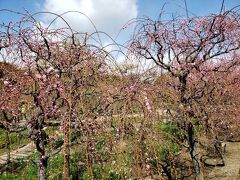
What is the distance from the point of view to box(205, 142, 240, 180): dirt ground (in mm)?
7066

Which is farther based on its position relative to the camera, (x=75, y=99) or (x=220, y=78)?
(x=220, y=78)

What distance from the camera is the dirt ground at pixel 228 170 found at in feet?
23.2

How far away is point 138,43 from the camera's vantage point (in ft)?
19.6

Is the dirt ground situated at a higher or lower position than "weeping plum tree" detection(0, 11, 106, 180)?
lower

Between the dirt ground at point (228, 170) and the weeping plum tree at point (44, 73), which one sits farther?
the dirt ground at point (228, 170)

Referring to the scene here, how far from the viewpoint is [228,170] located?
24.1 ft

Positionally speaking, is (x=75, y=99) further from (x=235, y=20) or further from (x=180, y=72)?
(x=235, y=20)

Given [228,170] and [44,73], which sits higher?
[44,73]

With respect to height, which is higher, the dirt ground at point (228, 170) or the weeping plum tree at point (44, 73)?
the weeping plum tree at point (44, 73)

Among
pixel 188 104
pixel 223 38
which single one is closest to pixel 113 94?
pixel 188 104

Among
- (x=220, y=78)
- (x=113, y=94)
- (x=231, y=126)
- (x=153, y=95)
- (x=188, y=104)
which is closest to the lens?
(x=153, y=95)

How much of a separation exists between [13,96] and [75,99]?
3.00ft

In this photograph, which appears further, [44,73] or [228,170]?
[228,170]

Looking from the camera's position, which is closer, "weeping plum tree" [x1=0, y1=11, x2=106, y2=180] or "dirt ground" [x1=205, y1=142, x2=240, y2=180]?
"weeping plum tree" [x1=0, y1=11, x2=106, y2=180]
